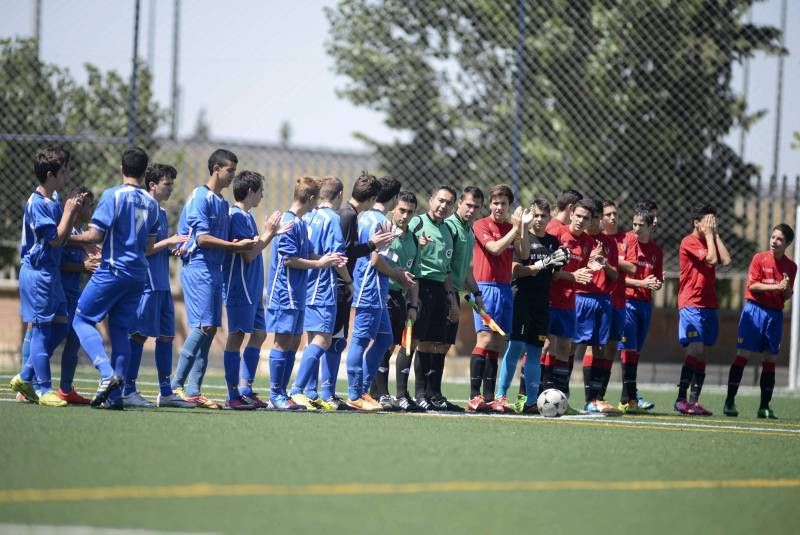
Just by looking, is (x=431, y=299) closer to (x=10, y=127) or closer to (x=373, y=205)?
(x=373, y=205)

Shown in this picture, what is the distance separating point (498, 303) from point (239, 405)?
2.66 metres

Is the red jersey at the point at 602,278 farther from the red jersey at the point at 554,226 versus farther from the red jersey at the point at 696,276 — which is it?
the red jersey at the point at 696,276

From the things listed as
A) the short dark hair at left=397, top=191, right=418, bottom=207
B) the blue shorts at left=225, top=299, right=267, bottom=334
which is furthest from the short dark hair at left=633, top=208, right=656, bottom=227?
the blue shorts at left=225, top=299, right=267, bottom=334

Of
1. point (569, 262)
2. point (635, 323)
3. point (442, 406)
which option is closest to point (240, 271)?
point (442, 406)

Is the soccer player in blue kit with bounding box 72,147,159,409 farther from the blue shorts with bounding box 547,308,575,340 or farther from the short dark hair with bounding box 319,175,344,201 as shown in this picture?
the blue shorts with bounding box 547,308,575,340

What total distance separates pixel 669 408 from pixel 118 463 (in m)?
8.65

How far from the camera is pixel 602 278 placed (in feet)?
42.1

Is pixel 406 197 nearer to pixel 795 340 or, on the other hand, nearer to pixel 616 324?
pixel 616 324

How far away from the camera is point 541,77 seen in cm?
2005

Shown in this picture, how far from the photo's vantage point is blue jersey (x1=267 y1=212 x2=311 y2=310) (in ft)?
36.5

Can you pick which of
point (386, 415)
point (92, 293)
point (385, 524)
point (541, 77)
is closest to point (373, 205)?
point (386, 415)

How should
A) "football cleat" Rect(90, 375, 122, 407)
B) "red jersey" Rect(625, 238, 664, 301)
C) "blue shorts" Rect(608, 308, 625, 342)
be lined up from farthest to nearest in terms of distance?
"red jersey" Rect(625, 238, 664, 301) < "blue shorts" Rect(608, 308, 625, 342) < "football cleat" Rect(90, 375, 122, 407)

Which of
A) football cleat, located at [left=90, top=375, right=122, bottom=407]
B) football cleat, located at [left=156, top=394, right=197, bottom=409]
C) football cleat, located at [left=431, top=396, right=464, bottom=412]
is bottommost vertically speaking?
football cleat, located at [left=431, top=396, right=464, bottom=412]

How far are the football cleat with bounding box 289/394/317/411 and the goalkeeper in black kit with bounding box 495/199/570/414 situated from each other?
1.98m
